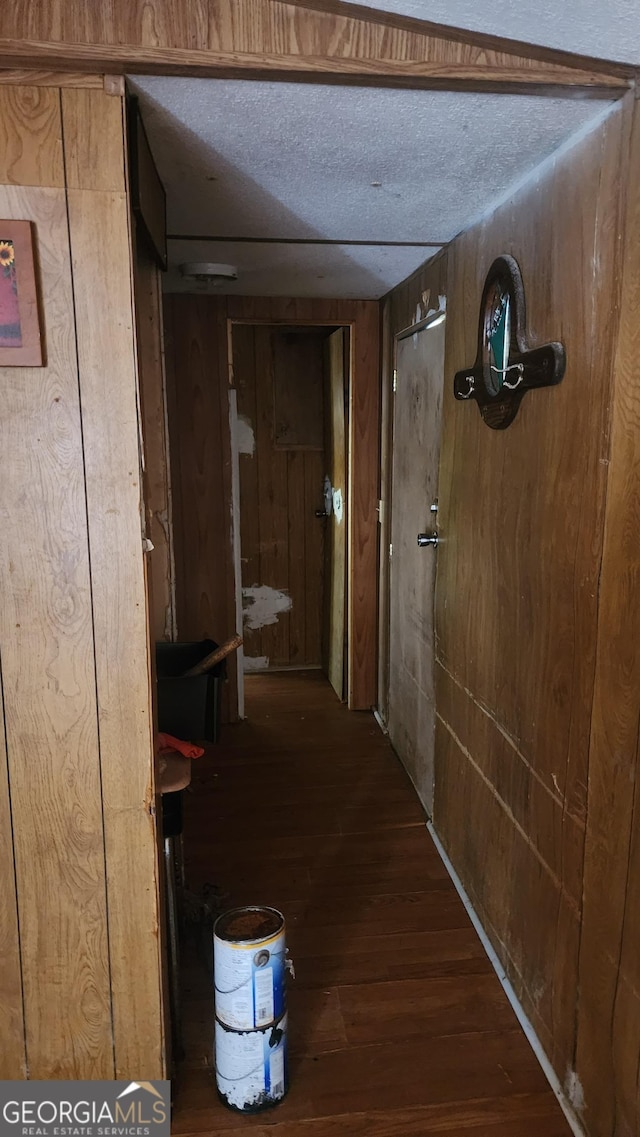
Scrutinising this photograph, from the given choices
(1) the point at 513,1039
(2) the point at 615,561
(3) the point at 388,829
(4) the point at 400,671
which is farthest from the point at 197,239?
(1) the point at 513,1039

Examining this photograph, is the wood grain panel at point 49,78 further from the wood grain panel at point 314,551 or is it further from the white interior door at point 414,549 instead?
the wood grain panel at point 314,551

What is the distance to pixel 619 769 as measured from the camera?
53.7 inches

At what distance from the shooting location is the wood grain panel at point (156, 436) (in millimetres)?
2100

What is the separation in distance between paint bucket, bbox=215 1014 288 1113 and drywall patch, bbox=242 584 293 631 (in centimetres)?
290

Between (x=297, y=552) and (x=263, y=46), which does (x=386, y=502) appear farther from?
(x=263, y=46)

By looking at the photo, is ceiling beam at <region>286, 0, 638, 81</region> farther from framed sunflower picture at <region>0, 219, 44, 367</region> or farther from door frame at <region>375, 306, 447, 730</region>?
door frame at <region>375, 306, 447, 730</region>

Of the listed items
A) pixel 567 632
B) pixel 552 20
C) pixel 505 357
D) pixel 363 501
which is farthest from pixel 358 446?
pixel 552 20

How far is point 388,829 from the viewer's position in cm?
273

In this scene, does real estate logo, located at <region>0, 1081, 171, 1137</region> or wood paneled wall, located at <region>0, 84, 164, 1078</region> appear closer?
wood paneled wall, located at <region>0, 84, 164, 1078</region>

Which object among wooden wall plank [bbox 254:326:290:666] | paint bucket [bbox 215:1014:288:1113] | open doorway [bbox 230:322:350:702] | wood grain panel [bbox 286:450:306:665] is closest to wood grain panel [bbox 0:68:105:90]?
paint bucket [bbox 215:1014:288:1113]

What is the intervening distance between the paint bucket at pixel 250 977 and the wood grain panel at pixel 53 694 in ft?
0.80

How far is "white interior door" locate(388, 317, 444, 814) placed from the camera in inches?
104

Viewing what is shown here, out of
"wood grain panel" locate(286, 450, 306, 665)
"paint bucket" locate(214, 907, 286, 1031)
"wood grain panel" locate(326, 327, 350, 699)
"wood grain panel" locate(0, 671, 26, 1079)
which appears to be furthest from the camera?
"wood grain panel" locate(286, 450, 306, 665)

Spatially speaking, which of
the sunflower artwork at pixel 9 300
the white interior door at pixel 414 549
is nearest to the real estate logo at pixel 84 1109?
the white interior door at pixel 414 549
